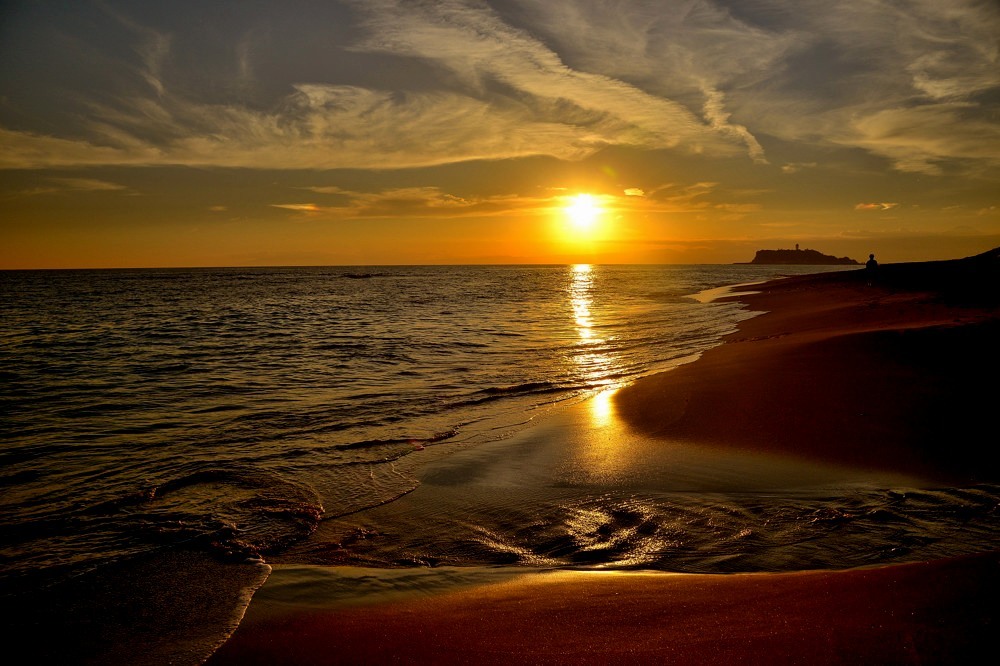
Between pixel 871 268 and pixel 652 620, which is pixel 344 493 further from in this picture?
pixel 871 268

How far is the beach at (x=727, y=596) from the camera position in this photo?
2.89m

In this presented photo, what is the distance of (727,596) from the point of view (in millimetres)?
3760

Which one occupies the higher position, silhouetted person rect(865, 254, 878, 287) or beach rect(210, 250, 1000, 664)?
silhouetted person rect(865, 254, 878, 287)

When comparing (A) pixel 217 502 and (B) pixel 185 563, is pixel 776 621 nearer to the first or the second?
(B) pixel 185 563

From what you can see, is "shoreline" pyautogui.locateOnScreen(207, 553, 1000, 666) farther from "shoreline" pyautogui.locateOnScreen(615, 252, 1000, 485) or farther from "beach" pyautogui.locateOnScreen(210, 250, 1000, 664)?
"shoreline" pyautogui.locateOnScreen(615, 252, 1000, 485)

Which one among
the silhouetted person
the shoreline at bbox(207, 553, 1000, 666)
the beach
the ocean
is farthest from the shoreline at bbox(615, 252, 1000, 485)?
the silhouetted person

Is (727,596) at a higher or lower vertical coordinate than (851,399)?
lower

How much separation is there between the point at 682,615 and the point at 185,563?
4.61m

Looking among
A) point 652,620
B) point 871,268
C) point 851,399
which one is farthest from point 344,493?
point 871,268

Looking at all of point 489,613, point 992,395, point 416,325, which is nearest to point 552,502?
point 489,613

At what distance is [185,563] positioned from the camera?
5.21 metres

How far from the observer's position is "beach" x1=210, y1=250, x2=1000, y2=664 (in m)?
2.89

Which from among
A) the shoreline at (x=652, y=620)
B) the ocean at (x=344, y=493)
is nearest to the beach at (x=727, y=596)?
the shoreline at (x=652, y=620)

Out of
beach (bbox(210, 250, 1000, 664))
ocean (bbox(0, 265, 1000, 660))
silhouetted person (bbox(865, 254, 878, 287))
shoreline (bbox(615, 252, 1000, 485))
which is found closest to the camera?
beach (bbox(210, 250, 1000, 664))
